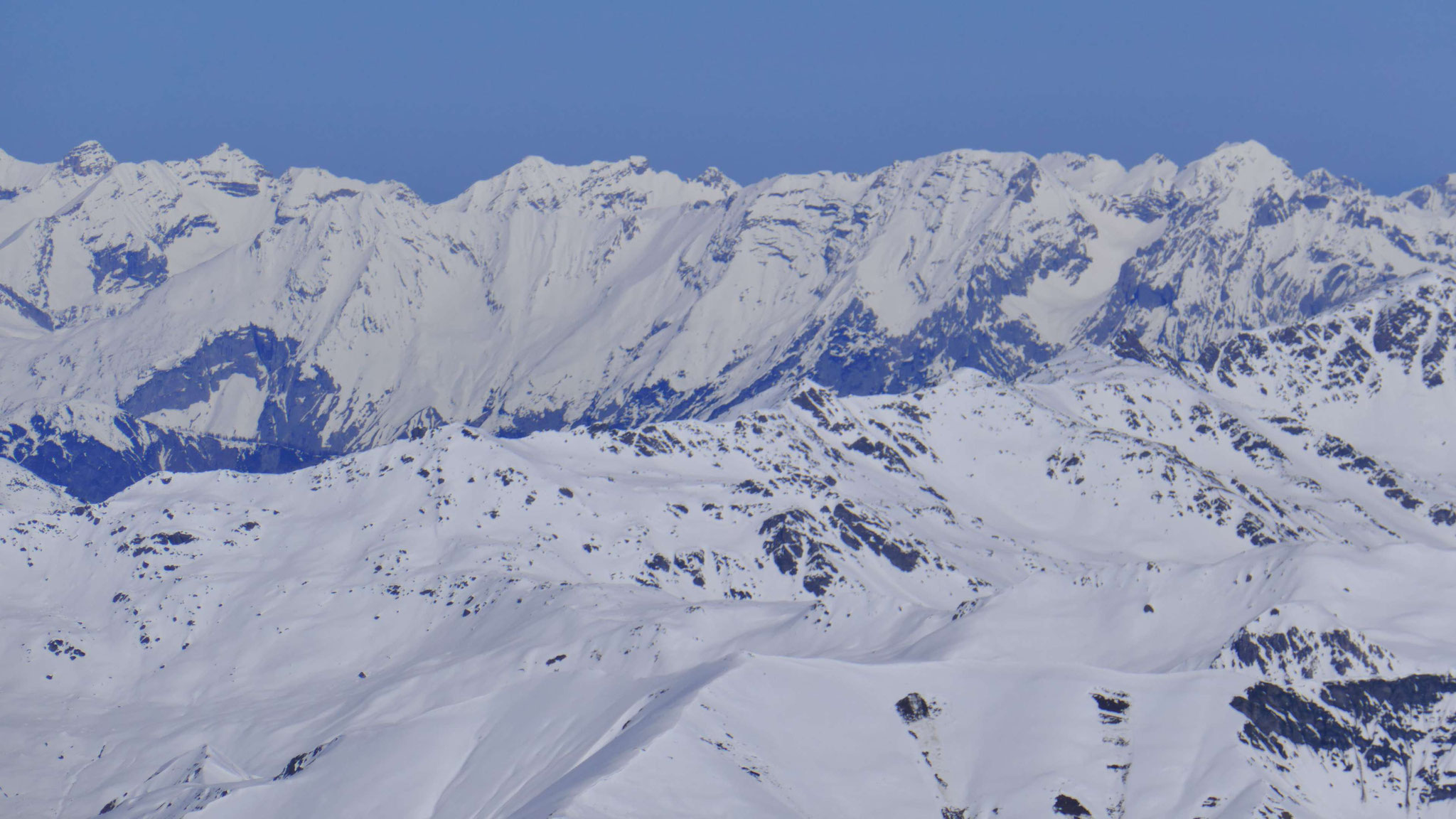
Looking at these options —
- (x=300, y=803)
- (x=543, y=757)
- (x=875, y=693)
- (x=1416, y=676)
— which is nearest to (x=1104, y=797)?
(x=875, y=693)

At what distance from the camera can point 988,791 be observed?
16738cm

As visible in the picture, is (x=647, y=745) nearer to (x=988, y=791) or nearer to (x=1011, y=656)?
(x=988, y=791)

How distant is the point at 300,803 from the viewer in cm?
18725

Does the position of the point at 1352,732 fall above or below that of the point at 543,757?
above

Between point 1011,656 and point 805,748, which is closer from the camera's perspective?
point 805,748

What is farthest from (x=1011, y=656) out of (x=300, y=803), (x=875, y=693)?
(x=300, y=803)

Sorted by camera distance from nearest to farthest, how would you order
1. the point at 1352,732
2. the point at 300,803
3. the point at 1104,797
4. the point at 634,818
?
the point at 634,818 < the point at 1104,797 < the point at 1352,732 < the point at 300,803

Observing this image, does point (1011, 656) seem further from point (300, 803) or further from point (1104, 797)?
point (300, 803)

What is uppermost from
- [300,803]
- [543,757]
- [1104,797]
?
[1104,797]

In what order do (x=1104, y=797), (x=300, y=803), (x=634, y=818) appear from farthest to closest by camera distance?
1. (x=300, y=803)
2. (x=1104, y=797)
3. (x=634, y=818)

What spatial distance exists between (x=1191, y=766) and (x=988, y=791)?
20.5 m

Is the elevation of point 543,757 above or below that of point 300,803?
above

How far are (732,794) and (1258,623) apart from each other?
70538mm

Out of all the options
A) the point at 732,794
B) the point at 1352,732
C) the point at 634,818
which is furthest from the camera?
the point at 1352,732
